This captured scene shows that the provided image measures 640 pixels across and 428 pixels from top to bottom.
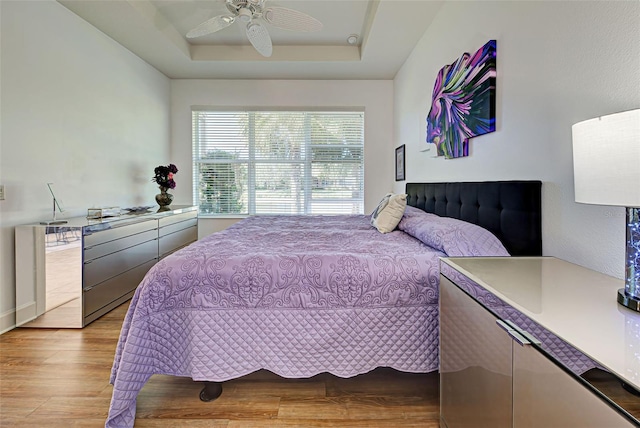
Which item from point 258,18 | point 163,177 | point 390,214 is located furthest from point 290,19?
point 163,177

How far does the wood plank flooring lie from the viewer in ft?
4.49

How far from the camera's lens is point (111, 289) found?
2.60 m

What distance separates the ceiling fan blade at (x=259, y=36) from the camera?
8.50 feet

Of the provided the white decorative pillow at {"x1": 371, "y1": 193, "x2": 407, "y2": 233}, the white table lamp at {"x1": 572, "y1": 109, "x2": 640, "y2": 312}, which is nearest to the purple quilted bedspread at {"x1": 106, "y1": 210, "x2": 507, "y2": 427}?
the white table lamp at {"x1": 572, "y1": 109, "x2": 640, "y2": 312}

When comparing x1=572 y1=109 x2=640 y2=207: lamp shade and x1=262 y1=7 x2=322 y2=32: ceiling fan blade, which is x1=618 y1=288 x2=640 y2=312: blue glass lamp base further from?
x1=262 y1=7 x2=322 y2=32: ceiling fan blade

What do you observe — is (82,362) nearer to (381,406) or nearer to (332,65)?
(381,406)

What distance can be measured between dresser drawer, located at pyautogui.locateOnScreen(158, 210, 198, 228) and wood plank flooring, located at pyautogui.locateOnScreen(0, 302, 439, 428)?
1.77m

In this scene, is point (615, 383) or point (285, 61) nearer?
point (615, 383)

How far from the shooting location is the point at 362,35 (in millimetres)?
3596

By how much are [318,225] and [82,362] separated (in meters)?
1.87

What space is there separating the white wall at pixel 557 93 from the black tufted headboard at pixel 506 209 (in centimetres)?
5

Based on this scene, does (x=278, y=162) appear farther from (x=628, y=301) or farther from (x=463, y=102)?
(x=628, y=301)

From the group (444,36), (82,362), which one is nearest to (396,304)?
(82,362)

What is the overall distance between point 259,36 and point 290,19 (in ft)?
1.21
